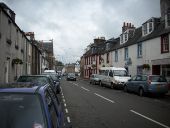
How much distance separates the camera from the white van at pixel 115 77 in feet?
102

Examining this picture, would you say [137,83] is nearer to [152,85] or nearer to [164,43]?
[152,85]

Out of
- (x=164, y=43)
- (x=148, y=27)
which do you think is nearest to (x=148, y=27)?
(x=148, y=27)

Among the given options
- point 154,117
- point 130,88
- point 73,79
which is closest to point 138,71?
point 130,88

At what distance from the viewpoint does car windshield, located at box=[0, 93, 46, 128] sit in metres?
4.19

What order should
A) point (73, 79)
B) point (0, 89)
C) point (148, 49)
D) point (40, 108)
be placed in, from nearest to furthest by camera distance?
point (40, 108), point (0, 89), point (148, 49), point (73, 79)

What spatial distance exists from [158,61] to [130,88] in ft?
17.8

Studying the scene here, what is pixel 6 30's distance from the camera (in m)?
21.2

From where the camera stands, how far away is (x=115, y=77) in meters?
31.5

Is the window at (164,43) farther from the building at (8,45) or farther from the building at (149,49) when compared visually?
the building at (8,45)

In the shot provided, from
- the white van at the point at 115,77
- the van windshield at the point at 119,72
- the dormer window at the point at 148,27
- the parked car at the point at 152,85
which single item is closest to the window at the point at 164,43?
the dormer window at the point at 148,27

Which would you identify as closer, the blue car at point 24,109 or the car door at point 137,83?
the blue car at point 24,109

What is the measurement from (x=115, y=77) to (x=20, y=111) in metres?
27.5

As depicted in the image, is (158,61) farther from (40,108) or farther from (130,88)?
(40,108)

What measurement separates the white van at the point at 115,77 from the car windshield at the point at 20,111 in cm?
2671
